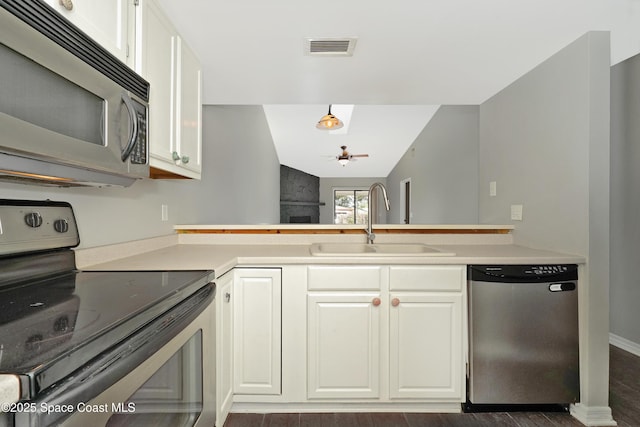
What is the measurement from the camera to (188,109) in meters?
1.72

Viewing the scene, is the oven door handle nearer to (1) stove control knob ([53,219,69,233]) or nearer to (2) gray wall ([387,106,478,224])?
(1) stove control knob ([53,219,69,233])

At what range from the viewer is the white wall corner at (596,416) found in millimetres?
1648

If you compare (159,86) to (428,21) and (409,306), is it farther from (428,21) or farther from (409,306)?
(409,306)

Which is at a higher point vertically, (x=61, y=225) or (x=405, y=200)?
(x=405, y=200)

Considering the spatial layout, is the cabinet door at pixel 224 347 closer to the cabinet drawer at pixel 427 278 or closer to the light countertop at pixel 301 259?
the light countertop at pixel 301 259

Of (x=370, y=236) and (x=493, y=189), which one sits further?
(x=493, y=189)

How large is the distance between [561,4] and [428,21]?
583mm

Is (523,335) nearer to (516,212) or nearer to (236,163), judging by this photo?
(516,212)

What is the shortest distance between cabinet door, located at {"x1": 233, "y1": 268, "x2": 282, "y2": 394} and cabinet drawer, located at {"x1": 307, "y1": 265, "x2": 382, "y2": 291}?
19 cm

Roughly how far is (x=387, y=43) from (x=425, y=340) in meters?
1.63

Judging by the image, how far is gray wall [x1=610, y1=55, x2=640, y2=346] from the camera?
249 cm

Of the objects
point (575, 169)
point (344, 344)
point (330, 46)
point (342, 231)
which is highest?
point (330, 46)

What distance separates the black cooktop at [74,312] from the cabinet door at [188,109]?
70cm

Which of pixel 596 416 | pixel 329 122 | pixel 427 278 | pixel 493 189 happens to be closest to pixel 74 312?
pixel 427 278
